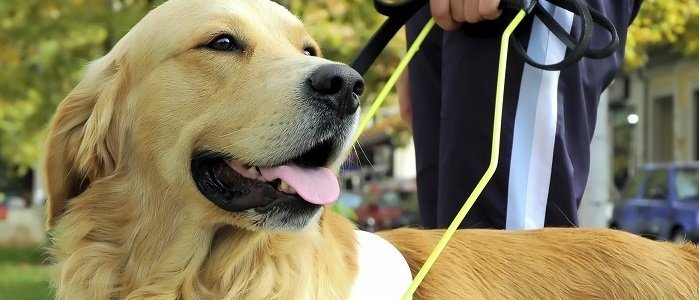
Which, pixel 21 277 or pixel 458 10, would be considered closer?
pixel 458 10

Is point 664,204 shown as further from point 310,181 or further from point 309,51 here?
point 310,181

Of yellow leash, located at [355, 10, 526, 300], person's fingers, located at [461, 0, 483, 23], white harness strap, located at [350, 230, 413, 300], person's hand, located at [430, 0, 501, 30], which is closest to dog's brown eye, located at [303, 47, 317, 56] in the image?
yellow leash, located at [355, 10, 526, 300]

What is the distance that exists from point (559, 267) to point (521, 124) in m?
0.58

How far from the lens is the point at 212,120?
2.83 meters

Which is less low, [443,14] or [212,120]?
[443,14]

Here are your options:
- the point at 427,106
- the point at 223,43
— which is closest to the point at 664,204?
the point at 427,106

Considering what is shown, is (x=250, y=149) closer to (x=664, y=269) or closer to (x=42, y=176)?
(x=42, y=176)

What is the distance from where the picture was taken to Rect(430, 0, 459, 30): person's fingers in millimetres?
3197

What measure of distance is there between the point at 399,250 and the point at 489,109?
62 centimetres

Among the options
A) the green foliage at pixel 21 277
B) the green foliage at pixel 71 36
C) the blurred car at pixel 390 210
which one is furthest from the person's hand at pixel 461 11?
the blurred car at pixel 390 210

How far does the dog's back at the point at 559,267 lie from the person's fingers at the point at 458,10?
779mm

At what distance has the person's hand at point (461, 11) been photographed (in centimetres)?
311

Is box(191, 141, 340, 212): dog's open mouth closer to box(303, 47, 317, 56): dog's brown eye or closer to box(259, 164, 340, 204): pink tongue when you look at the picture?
box(259, 164, 340, 204): pink tongue

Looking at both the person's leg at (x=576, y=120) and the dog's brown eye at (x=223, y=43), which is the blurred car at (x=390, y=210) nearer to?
the person's leg at (x=576, y=120)
